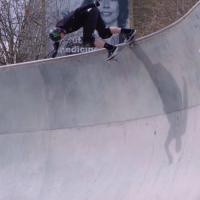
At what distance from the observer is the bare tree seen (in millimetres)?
17922

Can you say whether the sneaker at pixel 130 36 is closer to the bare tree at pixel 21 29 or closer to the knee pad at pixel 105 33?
the knee pad at pixel 105 33

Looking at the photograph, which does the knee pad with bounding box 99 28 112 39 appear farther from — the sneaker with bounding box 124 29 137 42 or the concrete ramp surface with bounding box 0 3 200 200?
the concrete ramp surface with bounding box 0 3 200 200

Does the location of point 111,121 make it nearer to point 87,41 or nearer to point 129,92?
point 129,92

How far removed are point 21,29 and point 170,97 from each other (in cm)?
1166

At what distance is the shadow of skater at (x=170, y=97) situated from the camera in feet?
21.9

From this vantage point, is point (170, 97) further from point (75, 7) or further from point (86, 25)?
point (75, 7)

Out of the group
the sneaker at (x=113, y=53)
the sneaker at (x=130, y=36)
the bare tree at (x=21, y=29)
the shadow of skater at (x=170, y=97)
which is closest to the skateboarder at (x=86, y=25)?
the sneaker at (x=130, y=36)

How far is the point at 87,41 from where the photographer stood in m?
7.85

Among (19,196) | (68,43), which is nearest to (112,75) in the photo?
(19,196)

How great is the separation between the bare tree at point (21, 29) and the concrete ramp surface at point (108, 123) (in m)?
10.4

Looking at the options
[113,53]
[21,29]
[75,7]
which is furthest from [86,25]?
[75,7]

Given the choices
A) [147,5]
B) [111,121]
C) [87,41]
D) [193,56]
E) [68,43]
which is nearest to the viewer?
[193,56]

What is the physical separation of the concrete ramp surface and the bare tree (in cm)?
1043

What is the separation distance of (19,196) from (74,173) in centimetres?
67
